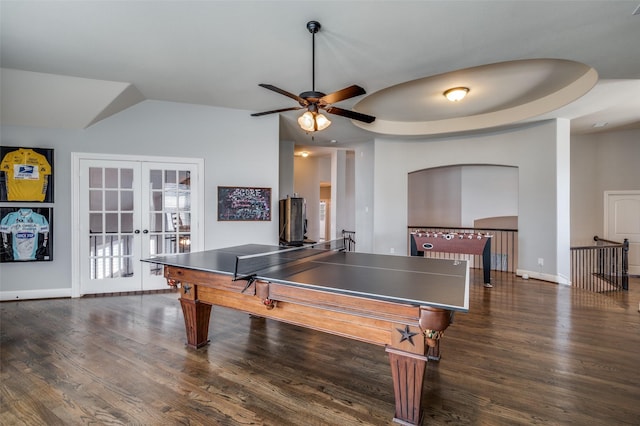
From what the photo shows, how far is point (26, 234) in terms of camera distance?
13.5 feet

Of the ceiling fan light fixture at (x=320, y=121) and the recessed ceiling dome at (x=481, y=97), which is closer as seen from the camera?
the ceiling fan light fixture at (x=320, y=121)

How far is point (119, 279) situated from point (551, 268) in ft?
23.5

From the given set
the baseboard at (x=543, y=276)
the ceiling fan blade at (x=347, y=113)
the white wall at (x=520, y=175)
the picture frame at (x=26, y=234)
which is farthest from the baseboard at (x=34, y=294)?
the baseboard at (x=543, y=276)

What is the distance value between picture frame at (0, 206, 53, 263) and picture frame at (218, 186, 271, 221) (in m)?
2.34

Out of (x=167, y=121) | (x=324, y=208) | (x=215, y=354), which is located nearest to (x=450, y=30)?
(x=215, y=354)

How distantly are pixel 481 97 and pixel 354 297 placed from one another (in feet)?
14.7

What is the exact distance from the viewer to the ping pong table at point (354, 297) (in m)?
1.62

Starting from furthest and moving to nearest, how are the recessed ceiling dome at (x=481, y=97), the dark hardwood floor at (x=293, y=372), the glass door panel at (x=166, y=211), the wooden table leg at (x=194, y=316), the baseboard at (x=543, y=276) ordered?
the baseboard at (x=543, y=276) → the glass door panel at (x=166, y=211) → the recessed ceiling dome at (x=481, y=97) → the wooden table leg at (x=194, y=316) → the dark hardwood floor at (x=293, y=372)

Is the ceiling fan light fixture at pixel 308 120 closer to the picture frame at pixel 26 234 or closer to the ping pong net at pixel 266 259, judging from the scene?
the ping pong net at pixel 266 259

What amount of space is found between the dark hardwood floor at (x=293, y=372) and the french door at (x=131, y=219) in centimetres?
98

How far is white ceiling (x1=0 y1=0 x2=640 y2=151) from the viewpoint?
2488 millimetres

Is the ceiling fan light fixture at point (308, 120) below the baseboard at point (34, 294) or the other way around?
the other way around

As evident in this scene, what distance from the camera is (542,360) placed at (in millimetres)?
2469

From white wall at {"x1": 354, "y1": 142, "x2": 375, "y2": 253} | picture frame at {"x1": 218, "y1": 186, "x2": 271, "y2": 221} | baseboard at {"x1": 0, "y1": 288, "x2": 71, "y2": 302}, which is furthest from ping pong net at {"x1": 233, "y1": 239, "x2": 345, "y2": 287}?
white wall at {"x1": 354, "y1": 142, "x2": 375, "y2": 253}
